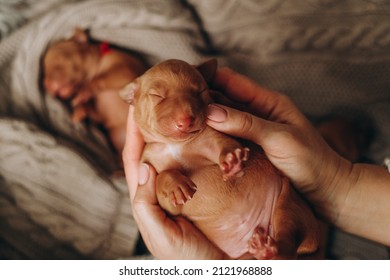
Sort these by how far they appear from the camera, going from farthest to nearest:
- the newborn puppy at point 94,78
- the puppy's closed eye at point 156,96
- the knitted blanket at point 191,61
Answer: the newborn puppy at point 94,78
the knitted blanket at point 191,61
the puppy's closed eye at point 156,96

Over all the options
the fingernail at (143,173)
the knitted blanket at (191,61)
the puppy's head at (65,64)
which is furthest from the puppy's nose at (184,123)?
the puppy's head at (65,64)

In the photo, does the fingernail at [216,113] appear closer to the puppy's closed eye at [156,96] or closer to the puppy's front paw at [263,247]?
the puppy's closed eye at [156,96]

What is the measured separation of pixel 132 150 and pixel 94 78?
0.87 metres

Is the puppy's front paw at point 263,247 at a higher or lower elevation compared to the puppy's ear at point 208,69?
lower

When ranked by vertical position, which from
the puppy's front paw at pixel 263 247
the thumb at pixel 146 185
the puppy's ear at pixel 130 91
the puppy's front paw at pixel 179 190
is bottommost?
the thumb at pixel 146 185

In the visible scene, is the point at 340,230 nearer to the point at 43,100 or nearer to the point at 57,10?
the point at 43,100

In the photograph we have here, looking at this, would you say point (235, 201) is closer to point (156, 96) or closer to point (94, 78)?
point (156, 96)

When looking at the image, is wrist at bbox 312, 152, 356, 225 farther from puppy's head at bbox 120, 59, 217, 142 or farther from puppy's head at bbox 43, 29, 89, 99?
puppy's head at bbox 43, 29, 89, 99

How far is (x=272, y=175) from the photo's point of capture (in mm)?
1147

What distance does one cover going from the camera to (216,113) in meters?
1.08

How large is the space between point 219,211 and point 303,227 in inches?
8.7

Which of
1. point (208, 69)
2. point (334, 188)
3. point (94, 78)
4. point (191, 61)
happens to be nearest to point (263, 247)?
point (334, 188)

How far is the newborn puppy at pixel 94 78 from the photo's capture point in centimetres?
187

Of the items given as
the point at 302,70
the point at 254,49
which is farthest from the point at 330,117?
the point at 254,49
